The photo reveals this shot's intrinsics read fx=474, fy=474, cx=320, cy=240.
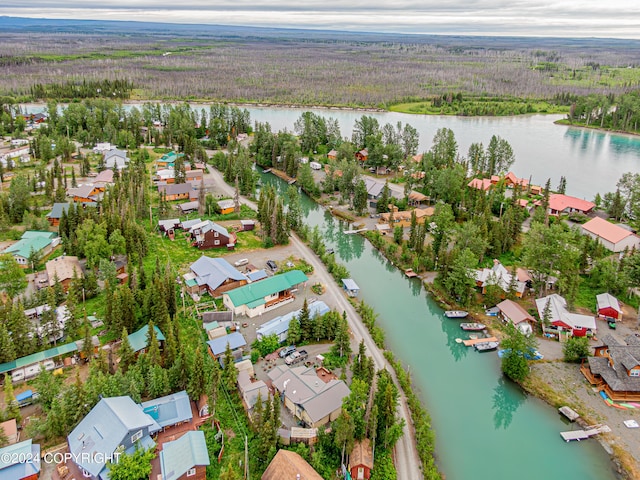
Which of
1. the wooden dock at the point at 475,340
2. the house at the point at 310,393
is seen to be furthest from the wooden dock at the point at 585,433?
the house at the point at 310,393

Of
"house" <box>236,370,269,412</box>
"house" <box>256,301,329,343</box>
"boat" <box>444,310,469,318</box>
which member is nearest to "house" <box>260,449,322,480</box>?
"house" <box>236,370,269,412</box>

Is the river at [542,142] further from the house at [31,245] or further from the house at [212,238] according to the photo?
the house at [31,245]

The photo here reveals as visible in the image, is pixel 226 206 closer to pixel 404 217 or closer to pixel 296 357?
pixel 404 217

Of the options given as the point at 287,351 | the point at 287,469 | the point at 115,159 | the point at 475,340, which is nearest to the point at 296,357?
the point at 287,351

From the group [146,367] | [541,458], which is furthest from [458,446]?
[146,367]

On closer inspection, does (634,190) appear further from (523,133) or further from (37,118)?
(37,118)

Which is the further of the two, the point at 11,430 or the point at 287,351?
the point at 287,351
